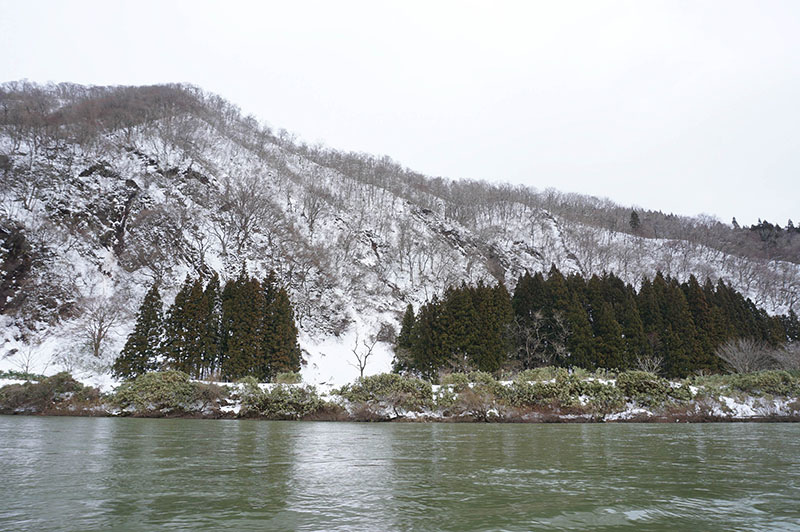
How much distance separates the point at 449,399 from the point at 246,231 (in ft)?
165

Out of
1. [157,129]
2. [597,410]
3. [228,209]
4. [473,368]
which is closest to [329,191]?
[228,209]

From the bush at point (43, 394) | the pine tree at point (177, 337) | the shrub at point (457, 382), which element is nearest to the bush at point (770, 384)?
the shrub at point (457, 382)

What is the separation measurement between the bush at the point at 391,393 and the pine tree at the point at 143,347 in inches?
811

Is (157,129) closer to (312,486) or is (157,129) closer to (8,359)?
(8,359)

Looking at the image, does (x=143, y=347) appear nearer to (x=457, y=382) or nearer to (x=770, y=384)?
(x=457, y=382)

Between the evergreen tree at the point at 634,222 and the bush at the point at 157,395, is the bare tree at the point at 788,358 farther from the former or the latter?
the evergreen tree at the point at 634,222

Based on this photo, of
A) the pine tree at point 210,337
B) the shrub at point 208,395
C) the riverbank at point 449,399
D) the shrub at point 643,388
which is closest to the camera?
the riverbank at point 449,399

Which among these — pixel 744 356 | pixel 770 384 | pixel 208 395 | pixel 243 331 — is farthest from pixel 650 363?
pixel 243 331

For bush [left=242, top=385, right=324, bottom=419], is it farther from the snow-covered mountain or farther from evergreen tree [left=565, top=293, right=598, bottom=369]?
evergreen tree [left=565, top=293, right=598, bottom=369]

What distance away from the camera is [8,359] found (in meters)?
39.7

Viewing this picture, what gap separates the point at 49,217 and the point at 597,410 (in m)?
61.1

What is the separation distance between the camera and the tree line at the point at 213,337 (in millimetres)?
36812

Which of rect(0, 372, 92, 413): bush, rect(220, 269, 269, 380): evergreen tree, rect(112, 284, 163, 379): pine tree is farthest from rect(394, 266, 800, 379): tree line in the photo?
rect(0, 372, 92, 413): bush

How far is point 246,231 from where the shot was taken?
6575 centimetres
